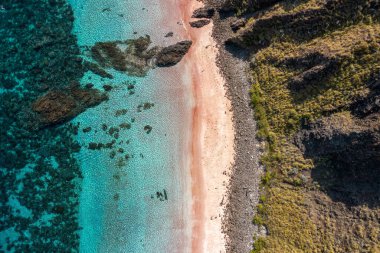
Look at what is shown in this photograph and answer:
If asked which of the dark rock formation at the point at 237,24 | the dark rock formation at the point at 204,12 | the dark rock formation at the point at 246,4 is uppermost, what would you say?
the dark rock formation at the point at 204,12

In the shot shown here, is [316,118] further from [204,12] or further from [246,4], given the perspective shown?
[204,12]

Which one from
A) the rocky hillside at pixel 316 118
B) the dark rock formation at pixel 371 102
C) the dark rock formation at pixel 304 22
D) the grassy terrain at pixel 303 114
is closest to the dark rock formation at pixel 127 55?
the dark rock formation at pixel 304 22

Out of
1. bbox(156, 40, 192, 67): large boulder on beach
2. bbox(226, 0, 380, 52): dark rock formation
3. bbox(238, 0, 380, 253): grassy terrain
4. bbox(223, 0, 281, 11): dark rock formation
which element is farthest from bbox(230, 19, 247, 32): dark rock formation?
bbox(156, 40, 192, 67): large boulder on beach

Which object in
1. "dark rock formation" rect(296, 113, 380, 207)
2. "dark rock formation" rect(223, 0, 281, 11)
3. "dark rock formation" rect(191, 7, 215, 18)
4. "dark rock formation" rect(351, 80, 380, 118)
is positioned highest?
"dark rock formation" rect(191, 7, 215, 18)

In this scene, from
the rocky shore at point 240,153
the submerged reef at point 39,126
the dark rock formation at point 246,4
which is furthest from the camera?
the submerged reef at point 39,126

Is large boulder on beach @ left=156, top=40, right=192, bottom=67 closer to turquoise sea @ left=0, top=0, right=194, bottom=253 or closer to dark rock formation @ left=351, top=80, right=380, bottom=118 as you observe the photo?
turquoise sea @ left=0, top=0, right=194, bottom=253

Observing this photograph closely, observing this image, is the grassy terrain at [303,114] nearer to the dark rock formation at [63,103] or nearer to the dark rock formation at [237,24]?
the dark rock formation at [237,24]

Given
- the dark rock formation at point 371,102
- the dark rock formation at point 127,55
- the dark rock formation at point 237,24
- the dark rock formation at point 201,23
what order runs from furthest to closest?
the dark rock formation at point 201,23 → the dark rock formation at point 127,55 → the dark rock formation at point 237,24 → the dark rock formation at point 371,102

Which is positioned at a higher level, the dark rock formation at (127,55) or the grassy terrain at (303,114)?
the dark rock formation at (127,55)
